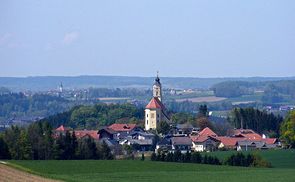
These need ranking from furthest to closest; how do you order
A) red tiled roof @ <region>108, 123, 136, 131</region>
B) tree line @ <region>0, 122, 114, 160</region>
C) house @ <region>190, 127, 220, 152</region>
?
red tiled roof @ <region>108, 123, 136, 131</region> < house @ <region>190, 127, 220, 152</region> < tree line @ <region>0, 122, 114, 160</region>

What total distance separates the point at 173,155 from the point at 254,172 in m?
20.1

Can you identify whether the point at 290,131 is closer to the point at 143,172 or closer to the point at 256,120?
the point at 256,120

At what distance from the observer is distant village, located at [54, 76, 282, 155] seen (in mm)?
109075

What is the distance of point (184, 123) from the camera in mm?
135250

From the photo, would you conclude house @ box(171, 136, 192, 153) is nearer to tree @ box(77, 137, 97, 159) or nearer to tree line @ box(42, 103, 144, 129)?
tree line @ box(42, 103, 144, 129)

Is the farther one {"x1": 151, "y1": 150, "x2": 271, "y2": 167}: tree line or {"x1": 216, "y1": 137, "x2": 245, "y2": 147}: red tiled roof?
{"x1": 216, "y1": 137, "x2": 245, "y2": 147}: red tiled roof

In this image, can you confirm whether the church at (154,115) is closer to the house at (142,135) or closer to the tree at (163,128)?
the tree at (163,128)

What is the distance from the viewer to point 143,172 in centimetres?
5656

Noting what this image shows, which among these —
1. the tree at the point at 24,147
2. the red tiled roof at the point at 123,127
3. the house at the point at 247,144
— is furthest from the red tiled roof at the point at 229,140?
the tree at the point at 24,147

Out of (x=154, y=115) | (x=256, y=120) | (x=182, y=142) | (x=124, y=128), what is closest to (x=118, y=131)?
(x=124, y=128)

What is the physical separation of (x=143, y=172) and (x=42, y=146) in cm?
2134

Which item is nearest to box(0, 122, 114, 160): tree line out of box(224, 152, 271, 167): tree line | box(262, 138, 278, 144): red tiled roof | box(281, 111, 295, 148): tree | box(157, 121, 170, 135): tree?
box(224, 152, 271, 167): tree line

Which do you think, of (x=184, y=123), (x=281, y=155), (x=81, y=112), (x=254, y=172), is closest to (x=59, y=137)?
(x=281, y=155)

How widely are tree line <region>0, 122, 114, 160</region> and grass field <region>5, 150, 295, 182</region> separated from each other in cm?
1200
